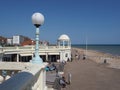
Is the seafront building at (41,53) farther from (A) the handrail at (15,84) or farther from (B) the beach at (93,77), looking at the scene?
(A) the handrail at (15,84)

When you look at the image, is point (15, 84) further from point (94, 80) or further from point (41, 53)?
point (41, 53)

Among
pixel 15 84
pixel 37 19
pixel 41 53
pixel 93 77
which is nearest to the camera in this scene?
pixel 15 84

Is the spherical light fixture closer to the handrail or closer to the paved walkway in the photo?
the handrail

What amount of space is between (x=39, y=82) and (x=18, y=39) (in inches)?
1796

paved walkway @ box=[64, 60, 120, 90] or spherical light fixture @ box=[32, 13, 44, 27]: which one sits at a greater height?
spherical light fixture @ box=[32, 13, 44, 27]

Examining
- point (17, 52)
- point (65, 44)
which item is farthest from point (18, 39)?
point (17, 52)

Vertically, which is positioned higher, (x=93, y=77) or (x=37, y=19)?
(x=37, y=19)

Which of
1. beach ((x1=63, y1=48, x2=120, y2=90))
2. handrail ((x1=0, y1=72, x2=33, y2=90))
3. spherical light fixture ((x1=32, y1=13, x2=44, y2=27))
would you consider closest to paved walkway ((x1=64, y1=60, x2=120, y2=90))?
beach ((x1=63, y1=48, x2=120, y2=90))

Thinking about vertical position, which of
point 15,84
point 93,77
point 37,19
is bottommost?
point 93,77

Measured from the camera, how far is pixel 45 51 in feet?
121

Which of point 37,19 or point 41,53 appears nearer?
point 37,19

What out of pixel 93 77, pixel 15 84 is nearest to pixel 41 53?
pixel 93 77

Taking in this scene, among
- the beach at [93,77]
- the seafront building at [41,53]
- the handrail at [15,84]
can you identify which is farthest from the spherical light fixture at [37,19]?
the seafront building at [41,53]

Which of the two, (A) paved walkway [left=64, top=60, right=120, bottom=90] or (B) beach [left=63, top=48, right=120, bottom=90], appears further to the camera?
(B) beach [left=63, top=48, right=120, bottom=90]
